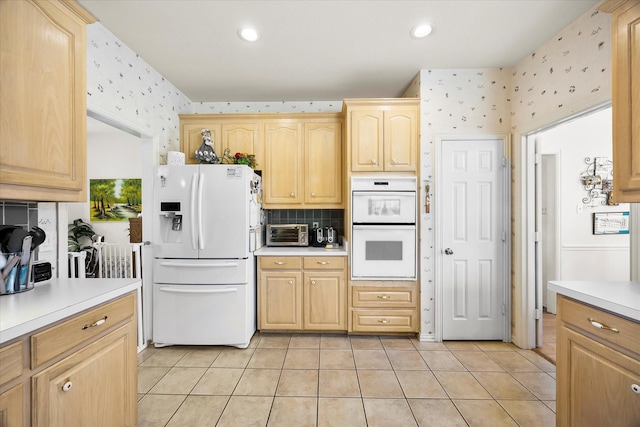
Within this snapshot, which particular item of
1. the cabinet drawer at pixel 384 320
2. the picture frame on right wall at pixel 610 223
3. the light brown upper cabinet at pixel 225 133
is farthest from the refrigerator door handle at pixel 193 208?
the picture frame on right wall at pixel 610 223

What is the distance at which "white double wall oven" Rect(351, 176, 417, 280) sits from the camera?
2.99 metres

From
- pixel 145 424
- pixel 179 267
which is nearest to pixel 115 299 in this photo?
pixel 145 424

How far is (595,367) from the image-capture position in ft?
4.34

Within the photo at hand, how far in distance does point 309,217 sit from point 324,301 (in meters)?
1.12

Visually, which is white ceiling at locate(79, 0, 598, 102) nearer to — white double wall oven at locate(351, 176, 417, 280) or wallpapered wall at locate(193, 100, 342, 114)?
wallpapered wall at locate(193, 100, 342, 114)

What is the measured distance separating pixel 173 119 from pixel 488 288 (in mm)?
3810

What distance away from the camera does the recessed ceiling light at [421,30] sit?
2211mm

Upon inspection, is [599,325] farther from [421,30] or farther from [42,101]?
[42,101]

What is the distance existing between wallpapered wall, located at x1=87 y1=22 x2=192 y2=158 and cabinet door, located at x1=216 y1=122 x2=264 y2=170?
0.58 meters

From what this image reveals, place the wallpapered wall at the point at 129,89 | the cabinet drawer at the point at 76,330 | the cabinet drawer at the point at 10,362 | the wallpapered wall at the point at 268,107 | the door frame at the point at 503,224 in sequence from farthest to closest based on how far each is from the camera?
the wallpapered wall at the point at 268,107, the door frame at the point at 503,224, the wallpapered wall at the point at 129,89, the cabinet drawer at the point at 76,330, the cabinet drawer at the point at 10,362

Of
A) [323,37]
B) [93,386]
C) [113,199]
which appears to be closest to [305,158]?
[323,37]

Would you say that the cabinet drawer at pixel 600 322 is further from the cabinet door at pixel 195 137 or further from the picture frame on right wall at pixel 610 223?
the cabinet door at pixel 195 137

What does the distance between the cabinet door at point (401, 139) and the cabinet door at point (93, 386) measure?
2.58 meters

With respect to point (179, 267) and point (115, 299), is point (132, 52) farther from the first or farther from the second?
point (115, 299)
